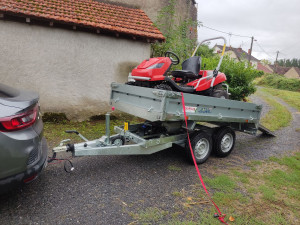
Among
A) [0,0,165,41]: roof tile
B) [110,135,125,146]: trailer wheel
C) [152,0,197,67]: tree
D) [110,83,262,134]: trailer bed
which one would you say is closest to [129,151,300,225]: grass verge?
[110,83,262,134]: trailer bed

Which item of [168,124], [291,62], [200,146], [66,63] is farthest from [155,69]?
[291,62]

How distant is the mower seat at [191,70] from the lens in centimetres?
462

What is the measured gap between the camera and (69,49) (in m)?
6.55

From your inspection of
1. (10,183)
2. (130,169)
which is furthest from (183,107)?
(10,183)

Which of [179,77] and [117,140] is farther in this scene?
[179,77]

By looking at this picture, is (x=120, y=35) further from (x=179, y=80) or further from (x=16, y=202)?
(x=16, y=202)

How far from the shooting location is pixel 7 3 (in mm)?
5926

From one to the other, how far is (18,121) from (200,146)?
127 inches

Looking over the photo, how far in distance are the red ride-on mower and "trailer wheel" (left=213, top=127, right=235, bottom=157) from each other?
2.58ft

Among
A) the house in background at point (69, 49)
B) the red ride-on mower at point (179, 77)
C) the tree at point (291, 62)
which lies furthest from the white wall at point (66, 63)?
the tree at point (291, 62)

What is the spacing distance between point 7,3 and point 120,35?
3.20 m

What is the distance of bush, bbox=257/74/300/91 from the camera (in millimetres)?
28094

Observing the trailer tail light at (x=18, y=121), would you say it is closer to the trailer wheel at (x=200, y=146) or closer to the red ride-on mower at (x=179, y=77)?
the red ride-on mower at (x=179, y=77)

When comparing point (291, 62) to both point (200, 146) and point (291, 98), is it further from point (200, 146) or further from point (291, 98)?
point (200, 146)
